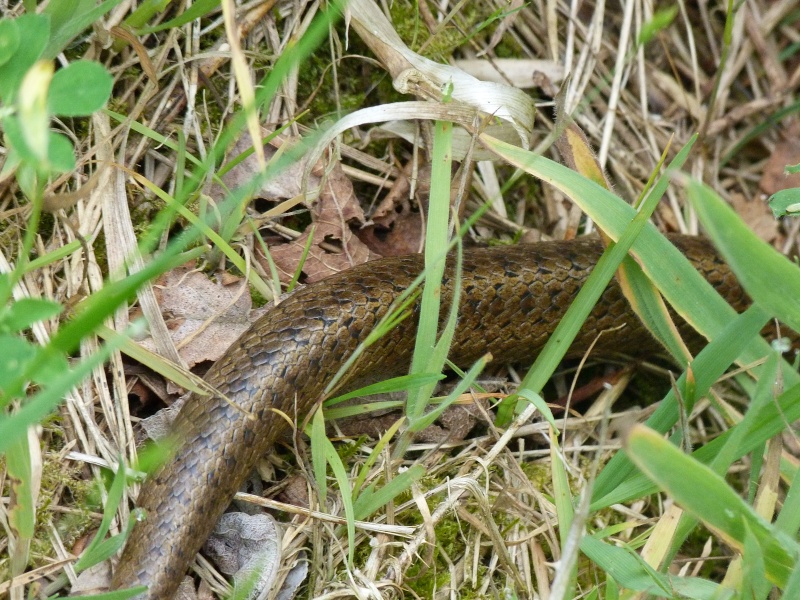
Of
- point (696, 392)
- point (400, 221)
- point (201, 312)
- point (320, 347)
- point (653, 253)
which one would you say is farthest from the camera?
point (400, 221)

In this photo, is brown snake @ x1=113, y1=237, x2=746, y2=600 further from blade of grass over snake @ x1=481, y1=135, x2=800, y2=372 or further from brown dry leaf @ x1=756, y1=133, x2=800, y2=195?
brown dry leaf @ x1=756, y1=133, x2=800, y2=195

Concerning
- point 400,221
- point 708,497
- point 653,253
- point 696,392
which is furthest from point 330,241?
point 708,497

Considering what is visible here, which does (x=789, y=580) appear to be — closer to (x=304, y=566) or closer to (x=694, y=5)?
(x=304, y=566)

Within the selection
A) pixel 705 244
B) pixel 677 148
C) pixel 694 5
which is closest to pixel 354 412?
pixel 705 244

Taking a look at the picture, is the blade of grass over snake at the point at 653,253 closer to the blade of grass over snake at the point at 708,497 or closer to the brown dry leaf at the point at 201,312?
the blade of grass over snake at the point at 708,497

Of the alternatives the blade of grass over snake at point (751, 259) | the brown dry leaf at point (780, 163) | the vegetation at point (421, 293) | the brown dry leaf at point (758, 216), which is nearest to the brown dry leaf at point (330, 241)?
the vegetation at point (421, 293)

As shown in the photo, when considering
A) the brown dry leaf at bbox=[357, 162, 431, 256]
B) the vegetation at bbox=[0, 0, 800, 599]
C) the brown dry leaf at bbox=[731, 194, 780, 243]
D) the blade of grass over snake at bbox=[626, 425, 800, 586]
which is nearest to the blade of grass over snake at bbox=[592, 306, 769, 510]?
the vegetation at bbox=[0, 0, 800, 599]

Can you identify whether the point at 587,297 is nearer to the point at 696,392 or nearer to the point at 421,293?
the point at 696,392
